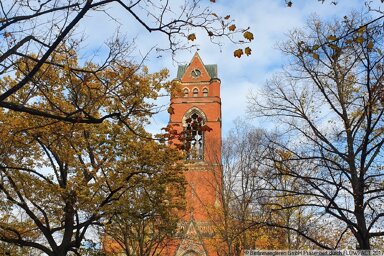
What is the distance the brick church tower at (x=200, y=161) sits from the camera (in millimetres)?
25734

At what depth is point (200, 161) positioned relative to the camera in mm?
31000

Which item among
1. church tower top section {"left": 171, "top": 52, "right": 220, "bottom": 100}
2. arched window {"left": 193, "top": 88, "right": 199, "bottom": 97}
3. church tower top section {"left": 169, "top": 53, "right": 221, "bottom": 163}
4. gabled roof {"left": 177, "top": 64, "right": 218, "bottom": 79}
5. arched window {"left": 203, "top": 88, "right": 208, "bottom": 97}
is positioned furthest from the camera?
gabled roof {"left": 177, "top": 64, "right": 218, "bottom": 79}

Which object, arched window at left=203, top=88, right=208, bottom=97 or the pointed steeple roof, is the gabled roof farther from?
arched window at left=203, top=88, right=208, bottom=97

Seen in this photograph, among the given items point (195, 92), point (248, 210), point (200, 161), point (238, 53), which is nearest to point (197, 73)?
point (195, 92)

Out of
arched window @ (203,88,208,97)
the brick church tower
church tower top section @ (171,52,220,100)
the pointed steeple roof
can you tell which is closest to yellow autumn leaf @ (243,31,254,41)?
the brick church tower

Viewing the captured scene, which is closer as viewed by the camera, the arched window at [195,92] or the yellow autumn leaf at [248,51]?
the yellow autumn leaf at [248,51]

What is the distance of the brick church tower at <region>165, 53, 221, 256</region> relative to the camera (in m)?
25.7

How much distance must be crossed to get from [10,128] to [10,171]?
7.25ft

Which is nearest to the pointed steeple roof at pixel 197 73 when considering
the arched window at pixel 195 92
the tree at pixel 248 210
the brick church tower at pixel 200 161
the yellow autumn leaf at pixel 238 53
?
the brick church tower at pixel 200 161

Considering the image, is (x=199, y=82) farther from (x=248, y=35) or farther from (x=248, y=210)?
(x=248, y=35)

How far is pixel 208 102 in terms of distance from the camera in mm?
37312

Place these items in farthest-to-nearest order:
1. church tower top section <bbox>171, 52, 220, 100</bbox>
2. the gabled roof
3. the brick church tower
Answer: the gabled roof
church tower top section <bbox>171, 52, 220, 100</bbox>
the brick church tower

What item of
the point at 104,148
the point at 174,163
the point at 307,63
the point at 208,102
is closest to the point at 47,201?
the point at 104,148

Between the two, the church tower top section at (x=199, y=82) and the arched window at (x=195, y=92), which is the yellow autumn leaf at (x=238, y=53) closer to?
the church tower top section at (x=199, y=82)
